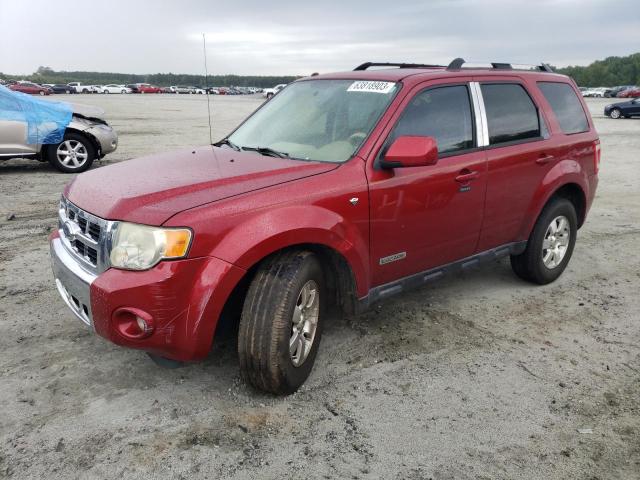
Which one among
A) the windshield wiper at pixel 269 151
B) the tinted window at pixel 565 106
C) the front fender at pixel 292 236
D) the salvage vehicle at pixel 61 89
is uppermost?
the salvage vehicle at pixel 61 89

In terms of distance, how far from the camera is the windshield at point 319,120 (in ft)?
11.9

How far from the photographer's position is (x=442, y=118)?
13.0 feet

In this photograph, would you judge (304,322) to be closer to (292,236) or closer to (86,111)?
(292,236)

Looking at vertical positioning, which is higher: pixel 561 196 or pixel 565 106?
pixel 565 106

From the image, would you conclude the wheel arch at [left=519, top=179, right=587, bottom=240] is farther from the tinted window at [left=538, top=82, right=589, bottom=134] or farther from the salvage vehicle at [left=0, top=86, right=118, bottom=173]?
the salvage vehicle at [left=0, top=86, right=118, bottom=173]

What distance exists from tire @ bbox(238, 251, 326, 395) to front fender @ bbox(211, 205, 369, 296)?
12cm

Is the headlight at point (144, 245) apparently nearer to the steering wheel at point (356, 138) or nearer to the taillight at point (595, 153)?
the steering wheel at point (356, 138)

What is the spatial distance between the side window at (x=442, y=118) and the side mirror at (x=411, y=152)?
0.82 feet

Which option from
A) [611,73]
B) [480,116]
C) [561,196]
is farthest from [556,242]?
[611,73]

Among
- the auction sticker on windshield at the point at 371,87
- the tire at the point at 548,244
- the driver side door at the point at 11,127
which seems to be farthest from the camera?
the driver side door at the point at 11,127

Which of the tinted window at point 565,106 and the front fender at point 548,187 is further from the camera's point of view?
the tinted window at point 565,106

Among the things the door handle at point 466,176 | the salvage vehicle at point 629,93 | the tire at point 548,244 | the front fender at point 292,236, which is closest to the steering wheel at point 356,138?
the front fender at point 292,236

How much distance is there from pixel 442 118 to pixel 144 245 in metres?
2.24

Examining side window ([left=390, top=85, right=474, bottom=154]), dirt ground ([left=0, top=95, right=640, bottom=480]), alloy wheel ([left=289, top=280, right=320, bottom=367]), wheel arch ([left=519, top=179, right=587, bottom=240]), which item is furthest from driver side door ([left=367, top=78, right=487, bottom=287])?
wheel arch ([left=519, top=179, right=587, bottom=240])
